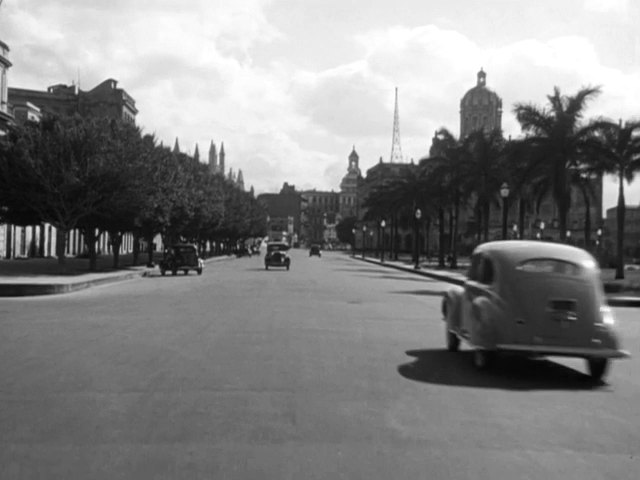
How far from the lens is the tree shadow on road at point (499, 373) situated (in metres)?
12.0

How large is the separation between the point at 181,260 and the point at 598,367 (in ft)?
133

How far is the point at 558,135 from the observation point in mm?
47688

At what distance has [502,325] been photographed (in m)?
12.7

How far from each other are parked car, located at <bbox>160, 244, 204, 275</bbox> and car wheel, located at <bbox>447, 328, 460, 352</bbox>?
3711 cm

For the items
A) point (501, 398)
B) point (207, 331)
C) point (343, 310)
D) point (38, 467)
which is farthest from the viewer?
point (343, 310)

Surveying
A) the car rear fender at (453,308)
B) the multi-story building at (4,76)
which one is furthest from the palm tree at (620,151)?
the multi-story building at (4,76)

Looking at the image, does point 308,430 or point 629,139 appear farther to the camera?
point 629,139

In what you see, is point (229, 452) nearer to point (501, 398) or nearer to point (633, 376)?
point (501, 398)

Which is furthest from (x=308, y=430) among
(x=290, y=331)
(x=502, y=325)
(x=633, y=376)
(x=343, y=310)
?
(x=343, y=310)

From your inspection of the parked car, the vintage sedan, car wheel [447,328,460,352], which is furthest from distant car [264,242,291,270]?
the vintage sedan

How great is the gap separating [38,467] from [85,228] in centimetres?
4571

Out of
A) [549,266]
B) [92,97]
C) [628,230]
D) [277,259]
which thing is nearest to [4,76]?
[277,259]

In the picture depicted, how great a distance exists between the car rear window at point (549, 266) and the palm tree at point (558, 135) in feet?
119

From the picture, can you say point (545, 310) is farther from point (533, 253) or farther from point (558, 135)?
point (558, 135)
